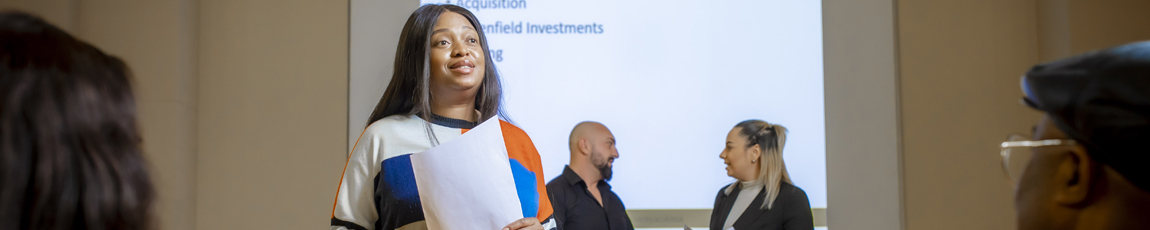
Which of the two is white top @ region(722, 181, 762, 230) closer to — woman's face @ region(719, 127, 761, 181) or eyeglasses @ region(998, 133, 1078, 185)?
woman's face @ region(719, 127, 761, 181)

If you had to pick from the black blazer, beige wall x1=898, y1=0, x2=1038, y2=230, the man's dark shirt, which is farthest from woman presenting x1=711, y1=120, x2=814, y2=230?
beige wall x1=898, y1=0, x2=1038, y2=230

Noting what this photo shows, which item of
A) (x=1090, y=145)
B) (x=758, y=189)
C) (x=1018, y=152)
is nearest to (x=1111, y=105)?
(x=1090, y=145)

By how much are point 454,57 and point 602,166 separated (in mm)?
2616

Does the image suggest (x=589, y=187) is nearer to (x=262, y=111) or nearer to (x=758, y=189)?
(x=758, y=189)

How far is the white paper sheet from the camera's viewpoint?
180 cm

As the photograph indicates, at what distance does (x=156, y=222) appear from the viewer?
3.29 feet

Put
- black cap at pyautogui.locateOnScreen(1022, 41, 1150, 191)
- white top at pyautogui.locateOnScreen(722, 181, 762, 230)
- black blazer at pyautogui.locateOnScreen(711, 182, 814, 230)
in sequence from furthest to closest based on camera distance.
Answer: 1. white top at pyautogui.locateOnScreen(722, 181, 762, 230)
2. black blazer at pyautogui.locateOnScreen(711, 182, 814, 230)
3. black cap at pyautogui.locateOnScreen(1022, 41, 1150, 191)

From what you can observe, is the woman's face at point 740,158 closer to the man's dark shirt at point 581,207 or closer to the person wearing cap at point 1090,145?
the man's dark shirt at point 581,207

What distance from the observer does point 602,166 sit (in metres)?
4.55

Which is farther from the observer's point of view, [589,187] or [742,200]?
[589,187]

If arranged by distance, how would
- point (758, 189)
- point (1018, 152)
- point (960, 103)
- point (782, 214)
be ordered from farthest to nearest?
point (960, 103) → point (758, 189) → point (782, 214) → point (1018, 152)

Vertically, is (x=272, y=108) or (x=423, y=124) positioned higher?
(x=272, y=108)

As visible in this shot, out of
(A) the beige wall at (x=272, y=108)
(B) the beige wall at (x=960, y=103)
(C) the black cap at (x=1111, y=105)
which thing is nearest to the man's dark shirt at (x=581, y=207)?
(A) the beige wall at (x=272, y=108)

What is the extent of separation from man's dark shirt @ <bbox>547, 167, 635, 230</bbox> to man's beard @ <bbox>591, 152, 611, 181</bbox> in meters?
0.10
